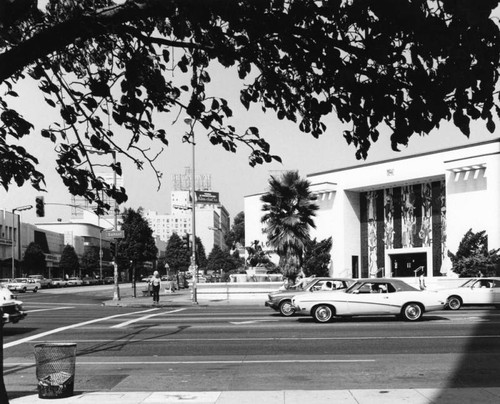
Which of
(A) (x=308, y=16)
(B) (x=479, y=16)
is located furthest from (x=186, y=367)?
(B) (x=479, y=16)

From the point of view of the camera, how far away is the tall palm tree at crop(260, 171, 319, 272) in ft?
131

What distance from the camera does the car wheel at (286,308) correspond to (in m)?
24.2

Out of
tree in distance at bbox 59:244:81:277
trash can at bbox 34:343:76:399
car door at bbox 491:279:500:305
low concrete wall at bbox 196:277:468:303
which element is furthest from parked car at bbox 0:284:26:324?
tree in distance at bbox 59:244:81:277

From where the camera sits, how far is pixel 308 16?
6066 mm

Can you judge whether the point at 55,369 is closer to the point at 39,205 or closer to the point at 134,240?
the point at 39,205

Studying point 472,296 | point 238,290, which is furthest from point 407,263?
point 472,296

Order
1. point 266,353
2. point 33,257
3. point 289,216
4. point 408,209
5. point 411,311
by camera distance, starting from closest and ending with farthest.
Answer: point 266,353
point 411,311
point 289,216
point 408,209
point 33,257

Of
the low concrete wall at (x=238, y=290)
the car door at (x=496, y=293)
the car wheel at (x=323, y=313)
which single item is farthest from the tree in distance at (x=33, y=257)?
the car wheel at (x=323, y=313)

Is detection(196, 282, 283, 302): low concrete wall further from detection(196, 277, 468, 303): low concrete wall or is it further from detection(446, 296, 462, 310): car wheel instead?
detection(446, 296, 462, 310): car wheel

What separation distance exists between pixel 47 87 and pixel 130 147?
1.20 meters

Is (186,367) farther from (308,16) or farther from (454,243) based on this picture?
(454,243)

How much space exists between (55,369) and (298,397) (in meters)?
3.55

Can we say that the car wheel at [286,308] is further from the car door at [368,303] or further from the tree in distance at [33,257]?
the tree in distance at [33,257]

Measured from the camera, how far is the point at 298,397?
9.11 m
